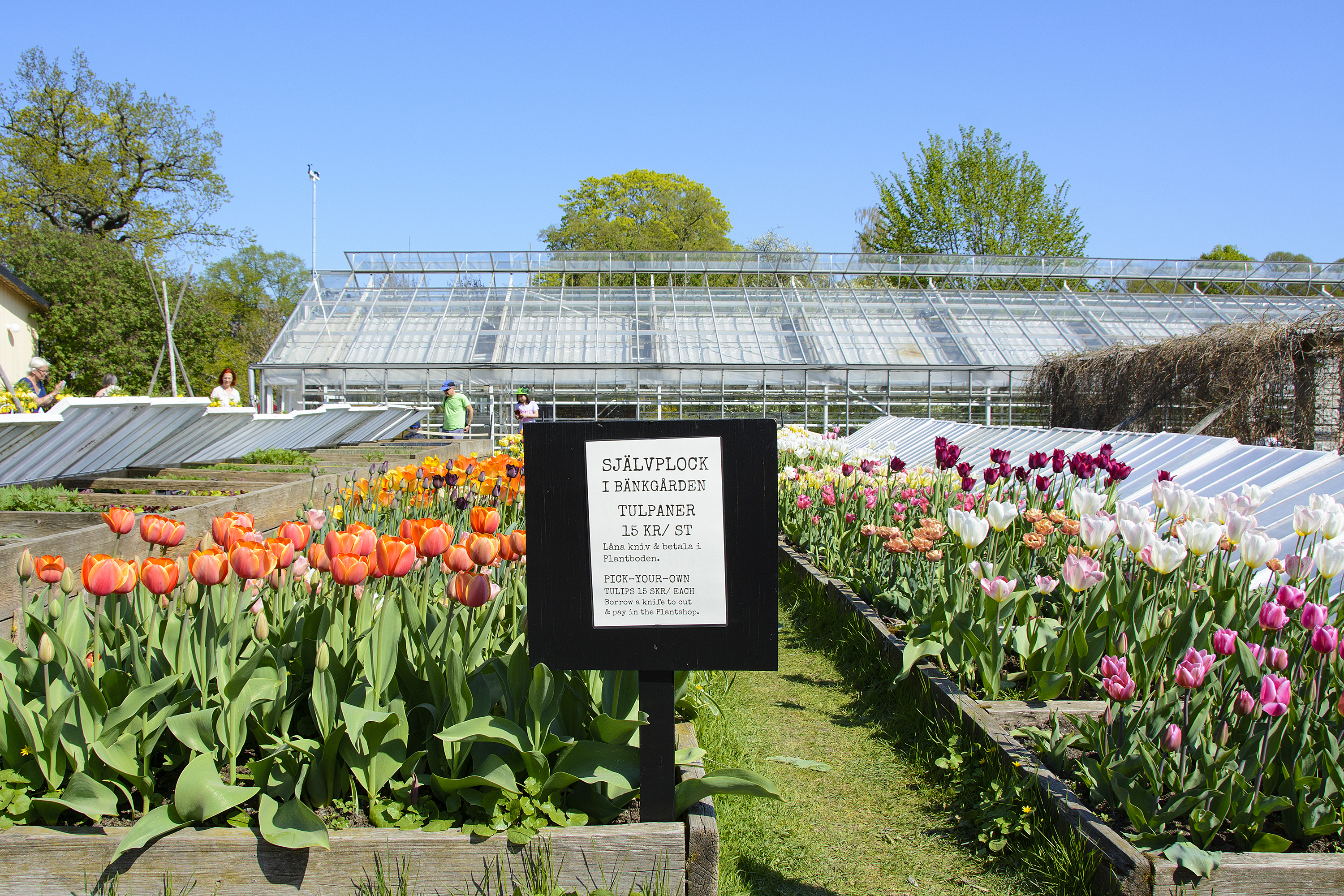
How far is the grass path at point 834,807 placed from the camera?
7.40 feet

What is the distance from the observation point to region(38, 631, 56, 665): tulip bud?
6.21ft

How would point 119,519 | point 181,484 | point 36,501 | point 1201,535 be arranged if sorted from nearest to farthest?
point 119,519 < point 1201,535 < point 36,501 < point 181,484

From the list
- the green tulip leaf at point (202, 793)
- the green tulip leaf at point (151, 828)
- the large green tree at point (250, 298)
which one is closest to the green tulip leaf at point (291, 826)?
the green tulip leaf at point (202, 793)

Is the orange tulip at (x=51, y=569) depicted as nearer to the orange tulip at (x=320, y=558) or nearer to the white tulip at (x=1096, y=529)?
the orange tulip at (x=320, y=558)

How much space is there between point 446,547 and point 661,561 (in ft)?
2.36

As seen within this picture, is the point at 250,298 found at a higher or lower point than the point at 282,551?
higher

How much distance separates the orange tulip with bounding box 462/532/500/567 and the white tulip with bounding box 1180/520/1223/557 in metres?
2.01

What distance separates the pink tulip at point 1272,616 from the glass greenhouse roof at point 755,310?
710 inches

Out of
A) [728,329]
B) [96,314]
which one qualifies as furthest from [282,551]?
[96,314]

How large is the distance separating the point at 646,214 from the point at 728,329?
73.3ft

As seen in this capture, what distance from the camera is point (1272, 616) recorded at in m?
2.14

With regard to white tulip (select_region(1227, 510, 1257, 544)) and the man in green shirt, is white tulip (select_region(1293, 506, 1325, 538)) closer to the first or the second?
white tulip (select_region(1227, 510, 1257, 544))

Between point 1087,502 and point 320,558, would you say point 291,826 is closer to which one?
point 320,558

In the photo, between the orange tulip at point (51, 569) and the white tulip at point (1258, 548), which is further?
the white tulip at point (1258, 548)
